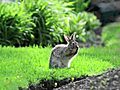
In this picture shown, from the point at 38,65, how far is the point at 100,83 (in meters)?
2.12

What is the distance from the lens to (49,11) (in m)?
15.5

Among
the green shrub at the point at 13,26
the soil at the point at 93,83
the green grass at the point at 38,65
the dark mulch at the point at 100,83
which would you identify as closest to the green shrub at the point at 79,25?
the green shrub at the point at 13,26

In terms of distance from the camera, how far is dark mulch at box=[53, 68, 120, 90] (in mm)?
8594

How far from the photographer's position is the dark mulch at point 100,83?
28.2 ft

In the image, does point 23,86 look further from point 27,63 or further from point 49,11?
point 49,11

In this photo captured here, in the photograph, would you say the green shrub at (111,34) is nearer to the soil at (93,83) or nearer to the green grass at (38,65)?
the green grass at (38,65)

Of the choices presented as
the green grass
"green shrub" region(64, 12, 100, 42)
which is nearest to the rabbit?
the green grass

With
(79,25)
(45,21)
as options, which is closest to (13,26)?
(45,21)

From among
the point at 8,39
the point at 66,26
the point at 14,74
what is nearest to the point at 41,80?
the point at 14,74

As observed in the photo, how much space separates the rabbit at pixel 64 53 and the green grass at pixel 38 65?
5.9 inches

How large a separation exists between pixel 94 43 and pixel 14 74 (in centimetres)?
938

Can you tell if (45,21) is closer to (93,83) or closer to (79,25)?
(79,25)

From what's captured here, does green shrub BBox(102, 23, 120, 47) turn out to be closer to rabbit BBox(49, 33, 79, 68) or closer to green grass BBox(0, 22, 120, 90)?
green grass BBox(0, 22, 120, 90)

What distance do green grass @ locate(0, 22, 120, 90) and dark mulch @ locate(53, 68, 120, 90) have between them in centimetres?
69
